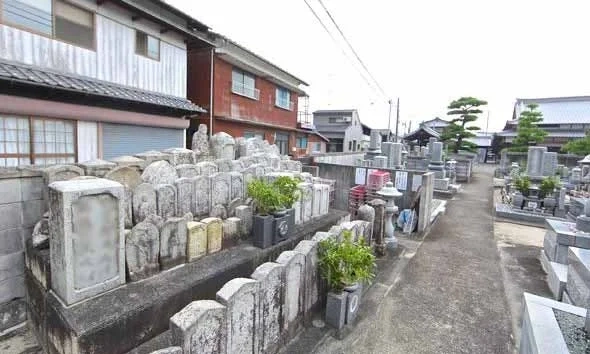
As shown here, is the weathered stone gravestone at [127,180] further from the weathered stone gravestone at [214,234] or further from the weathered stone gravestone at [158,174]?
the weathered stone gravestone at [214,234]

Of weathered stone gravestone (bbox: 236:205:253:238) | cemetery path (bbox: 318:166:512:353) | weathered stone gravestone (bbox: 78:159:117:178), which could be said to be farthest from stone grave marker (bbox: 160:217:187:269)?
cemetery path (bbox: 318:166:512:353)

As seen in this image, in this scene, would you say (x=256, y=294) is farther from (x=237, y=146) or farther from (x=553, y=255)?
(x=553, y=255)

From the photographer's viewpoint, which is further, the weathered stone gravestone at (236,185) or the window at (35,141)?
the window at (35,141)

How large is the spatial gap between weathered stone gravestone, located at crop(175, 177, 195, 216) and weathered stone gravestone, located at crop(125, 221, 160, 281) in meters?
0.87

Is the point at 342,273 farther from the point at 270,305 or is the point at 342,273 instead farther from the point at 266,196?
the point at 266,196

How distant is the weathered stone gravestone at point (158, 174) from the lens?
400cm

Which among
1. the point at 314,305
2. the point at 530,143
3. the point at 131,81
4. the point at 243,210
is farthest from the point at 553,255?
the point at 530,143

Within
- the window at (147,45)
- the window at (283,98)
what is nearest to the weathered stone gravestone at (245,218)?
the window at (147,45)

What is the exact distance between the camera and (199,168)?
188 inches

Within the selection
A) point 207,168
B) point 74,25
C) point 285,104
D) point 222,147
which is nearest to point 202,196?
point 207,168

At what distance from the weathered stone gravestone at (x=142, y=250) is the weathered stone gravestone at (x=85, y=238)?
0.46 ft

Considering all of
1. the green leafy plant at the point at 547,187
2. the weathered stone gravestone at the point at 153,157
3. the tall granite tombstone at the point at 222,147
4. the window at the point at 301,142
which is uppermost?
the window at the point at 301,142

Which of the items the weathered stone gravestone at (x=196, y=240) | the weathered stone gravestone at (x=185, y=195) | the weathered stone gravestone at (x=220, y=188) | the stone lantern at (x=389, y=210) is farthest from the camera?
the stone lantern at (x=389, y=210)

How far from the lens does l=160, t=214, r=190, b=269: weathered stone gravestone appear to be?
3.43 metres
